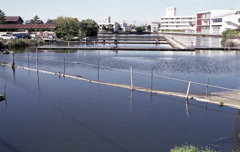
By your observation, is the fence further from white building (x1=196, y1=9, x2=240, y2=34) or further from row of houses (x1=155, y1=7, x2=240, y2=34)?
row of houses (x1=155, y1=7, x2=240, y2=34)

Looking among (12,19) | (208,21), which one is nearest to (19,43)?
(12,19)

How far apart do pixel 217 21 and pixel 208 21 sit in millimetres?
11178

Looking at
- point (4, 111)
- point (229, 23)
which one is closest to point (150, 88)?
point (4, 111)

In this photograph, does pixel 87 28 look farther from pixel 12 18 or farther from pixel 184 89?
pixel 184 89

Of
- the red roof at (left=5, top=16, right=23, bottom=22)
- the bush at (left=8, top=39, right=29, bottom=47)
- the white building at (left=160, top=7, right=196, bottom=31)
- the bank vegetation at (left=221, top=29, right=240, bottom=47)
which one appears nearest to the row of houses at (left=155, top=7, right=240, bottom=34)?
the white building at (left=160, top=7, right=196, bottom=31)

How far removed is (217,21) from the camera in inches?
4114

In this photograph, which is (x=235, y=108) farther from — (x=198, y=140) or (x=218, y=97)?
(x=198, y=140)

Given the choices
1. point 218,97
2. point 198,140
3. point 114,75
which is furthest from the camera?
point 114,75

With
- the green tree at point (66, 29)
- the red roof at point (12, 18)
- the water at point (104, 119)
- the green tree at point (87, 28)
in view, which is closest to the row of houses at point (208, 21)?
the green tree at point (87, 28)

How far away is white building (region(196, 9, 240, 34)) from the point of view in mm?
95625

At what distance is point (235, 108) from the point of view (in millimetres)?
16797

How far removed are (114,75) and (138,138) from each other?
14.4 meters

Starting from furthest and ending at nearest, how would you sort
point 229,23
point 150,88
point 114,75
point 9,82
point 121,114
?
1. point 229,23
2. point 114,75
3. point 9,82
4. point 150,88
5. point 121,114

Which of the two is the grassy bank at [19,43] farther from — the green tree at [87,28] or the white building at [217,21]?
the white building at [217,21]
